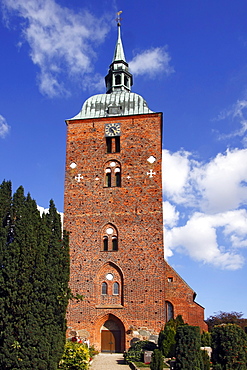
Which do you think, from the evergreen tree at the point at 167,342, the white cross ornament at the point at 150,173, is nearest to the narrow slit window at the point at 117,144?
the white cross ornament at the point at 150,173

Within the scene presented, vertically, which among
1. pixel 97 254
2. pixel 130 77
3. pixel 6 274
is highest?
pixel 130 77

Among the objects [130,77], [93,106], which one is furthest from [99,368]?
[130,77]

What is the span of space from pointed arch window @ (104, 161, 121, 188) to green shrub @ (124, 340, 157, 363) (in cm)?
940

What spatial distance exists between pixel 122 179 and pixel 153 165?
7.01 feet

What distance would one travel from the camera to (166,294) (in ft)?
79.0

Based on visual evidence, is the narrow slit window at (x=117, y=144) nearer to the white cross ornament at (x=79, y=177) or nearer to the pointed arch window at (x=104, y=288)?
the white cross ornament at (x=79, y=177)

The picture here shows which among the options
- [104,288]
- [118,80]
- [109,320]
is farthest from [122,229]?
[118,80]

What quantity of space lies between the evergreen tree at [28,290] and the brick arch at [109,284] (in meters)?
6.49

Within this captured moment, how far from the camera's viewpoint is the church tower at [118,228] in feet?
72.7

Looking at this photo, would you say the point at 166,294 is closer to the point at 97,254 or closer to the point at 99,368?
the point at 97,254

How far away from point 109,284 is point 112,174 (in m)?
6.82

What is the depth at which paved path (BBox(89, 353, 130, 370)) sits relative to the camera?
1768 centimetres

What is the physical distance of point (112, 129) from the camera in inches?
1021

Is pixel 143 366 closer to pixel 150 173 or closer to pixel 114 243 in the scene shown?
pixel 114 243
